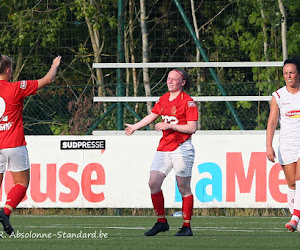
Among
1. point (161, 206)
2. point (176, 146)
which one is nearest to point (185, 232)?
point (161, 206)

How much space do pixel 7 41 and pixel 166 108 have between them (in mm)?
12816

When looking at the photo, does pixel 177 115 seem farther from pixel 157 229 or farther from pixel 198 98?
pixel 198 98

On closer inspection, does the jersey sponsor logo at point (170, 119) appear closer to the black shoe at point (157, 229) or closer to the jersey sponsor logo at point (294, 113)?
the black shoe at point (157, 229)

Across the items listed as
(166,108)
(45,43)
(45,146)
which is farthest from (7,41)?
(166,108)

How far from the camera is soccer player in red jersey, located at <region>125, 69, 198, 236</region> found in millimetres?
9750

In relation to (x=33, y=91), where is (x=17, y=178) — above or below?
below

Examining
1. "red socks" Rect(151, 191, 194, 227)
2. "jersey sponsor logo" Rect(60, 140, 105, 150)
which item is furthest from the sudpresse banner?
"red socks" Rect(151, 191, 194, 227)

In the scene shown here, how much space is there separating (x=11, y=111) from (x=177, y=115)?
5.59 feet

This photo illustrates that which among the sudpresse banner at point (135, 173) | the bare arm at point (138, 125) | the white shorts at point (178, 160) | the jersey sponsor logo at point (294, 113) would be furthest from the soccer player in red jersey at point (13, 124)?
the sudpresse banner at point (135, 173)

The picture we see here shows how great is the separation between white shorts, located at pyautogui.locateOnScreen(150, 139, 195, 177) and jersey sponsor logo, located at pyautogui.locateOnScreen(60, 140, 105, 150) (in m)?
5.06

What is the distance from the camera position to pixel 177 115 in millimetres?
9750

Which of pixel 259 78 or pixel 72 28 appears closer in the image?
pixel 259 78

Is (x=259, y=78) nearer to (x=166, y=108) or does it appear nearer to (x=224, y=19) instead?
(x=224, y=19)

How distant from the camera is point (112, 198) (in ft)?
48.3
